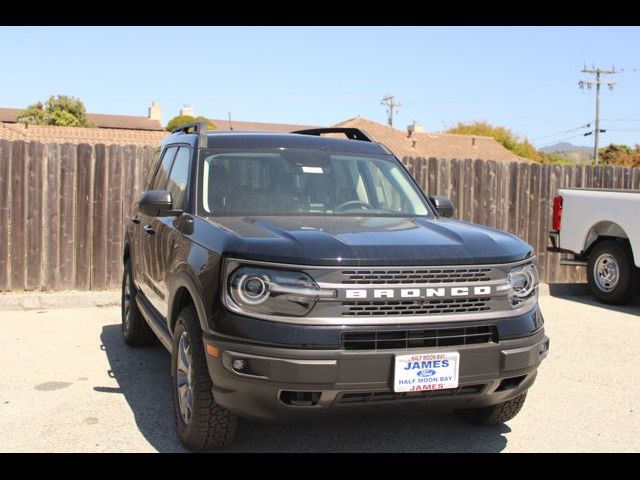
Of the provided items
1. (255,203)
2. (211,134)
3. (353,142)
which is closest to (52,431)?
(255,203)

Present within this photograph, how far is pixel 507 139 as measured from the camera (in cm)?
7888

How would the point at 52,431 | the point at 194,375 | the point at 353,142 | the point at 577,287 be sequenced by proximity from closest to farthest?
the point at 194,375 < the point at 52,431 < the point at 353,142 < the point at 577,287

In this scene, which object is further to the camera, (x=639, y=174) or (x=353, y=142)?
(x=639, y=174)

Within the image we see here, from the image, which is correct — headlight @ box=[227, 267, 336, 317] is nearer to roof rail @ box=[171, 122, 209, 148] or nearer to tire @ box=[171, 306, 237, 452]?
tire @ box=[171, 306, 237, 452]

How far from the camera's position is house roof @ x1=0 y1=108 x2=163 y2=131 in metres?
77.0

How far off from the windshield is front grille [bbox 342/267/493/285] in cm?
122

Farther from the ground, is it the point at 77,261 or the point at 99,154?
the point at 99,154

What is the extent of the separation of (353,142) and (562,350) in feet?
10.6

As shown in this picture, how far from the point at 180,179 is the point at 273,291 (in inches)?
76.9

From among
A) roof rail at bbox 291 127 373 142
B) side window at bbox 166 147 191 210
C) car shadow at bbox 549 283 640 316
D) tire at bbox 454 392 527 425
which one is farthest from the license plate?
car shadow at bbox 549 283 640 316

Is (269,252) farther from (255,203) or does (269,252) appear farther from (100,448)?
(100,448)

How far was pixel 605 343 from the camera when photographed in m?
7.45

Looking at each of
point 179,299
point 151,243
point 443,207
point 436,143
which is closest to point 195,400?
point 179,299

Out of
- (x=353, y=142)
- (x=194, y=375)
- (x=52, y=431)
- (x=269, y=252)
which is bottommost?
(x=52, y=431)
